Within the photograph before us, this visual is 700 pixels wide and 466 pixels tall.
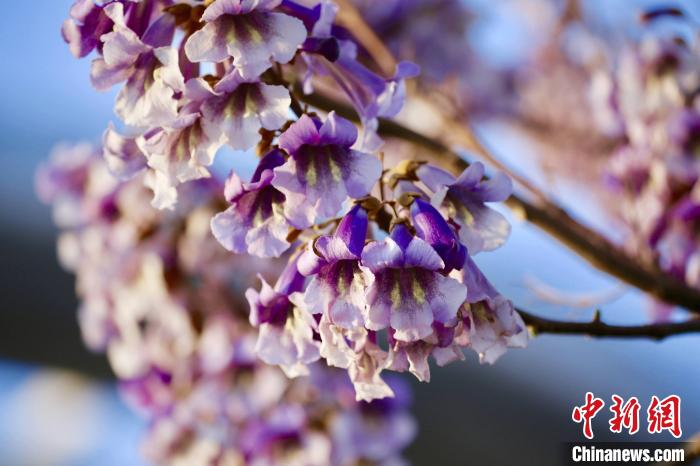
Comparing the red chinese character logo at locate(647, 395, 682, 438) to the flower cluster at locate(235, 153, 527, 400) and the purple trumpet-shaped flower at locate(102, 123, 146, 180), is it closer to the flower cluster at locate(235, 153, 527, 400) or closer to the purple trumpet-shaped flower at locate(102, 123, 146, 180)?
the flower cluster at locate(235, 153, 527, 400)

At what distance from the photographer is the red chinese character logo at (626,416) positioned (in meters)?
1.16

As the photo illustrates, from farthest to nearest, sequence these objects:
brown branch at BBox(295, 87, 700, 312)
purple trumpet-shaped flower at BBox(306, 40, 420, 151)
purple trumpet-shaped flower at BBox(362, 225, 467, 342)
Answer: brown branch at BBox(295, 87, 700, 312)
purple trumpet-shaped flower at BBox(306, 40, 420, 151)
purple trumpet-shaped flower at BBox(362, 225, 467, 342)

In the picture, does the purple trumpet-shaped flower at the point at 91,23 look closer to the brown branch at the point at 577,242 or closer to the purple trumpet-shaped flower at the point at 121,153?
the purple trumpet-shaped flower at the point at 121,153

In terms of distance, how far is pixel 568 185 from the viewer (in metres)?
3.04

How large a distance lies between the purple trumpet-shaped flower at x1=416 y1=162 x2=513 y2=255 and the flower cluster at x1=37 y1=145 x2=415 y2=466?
0.76m

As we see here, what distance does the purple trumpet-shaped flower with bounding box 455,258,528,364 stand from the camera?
595 millimetres

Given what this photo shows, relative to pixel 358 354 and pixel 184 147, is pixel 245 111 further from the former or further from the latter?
pixel 358 354

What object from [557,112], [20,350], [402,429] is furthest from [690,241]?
[20,350]

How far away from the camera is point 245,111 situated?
23.8 inches

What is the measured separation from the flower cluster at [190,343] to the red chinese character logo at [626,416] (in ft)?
1.31

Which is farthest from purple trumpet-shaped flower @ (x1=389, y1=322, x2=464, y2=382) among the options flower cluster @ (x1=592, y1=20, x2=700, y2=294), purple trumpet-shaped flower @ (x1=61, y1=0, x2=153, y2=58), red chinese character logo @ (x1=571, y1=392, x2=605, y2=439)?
flower cluster @ (x1=592, y1=20, x2=700, y2=294)

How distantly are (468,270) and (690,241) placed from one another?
0.83m

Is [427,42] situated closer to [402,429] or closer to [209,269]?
[209,269]

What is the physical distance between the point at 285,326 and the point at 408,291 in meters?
0.15
